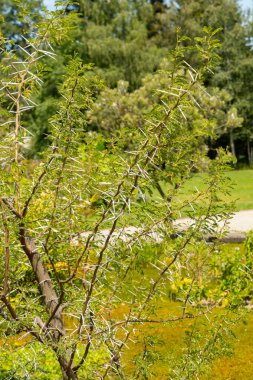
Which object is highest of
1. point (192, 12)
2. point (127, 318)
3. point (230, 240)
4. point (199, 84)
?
point (192, 12)

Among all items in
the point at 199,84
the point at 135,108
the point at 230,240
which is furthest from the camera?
the point at 135,108

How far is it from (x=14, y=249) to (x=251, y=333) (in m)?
5.71

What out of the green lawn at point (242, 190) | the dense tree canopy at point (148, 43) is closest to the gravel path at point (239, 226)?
the green lawn at point (242, 190)

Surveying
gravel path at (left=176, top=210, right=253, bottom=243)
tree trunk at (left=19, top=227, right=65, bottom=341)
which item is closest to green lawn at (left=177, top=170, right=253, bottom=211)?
gravel path at (left=176, top=210, right=253, bottom=243)

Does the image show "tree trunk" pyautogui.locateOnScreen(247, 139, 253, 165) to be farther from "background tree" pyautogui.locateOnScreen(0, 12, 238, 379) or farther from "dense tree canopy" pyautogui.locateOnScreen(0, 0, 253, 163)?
"background tree" pyautogui.locateOnScreen(0, 12, 238, 379)

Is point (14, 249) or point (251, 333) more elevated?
point (14, 249)

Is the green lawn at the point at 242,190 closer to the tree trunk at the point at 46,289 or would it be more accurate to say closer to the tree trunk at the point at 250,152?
the tree trunk at the point at 250,152

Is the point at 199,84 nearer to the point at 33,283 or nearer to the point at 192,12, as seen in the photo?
the point at 33,283

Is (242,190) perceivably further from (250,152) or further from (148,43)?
(250,152)

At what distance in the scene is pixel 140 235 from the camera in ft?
9.34

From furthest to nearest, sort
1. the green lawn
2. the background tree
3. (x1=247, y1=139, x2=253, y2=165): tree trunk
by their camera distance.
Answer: (x1=247, y1=139, x2=253, y2=165): tree trunk < the green lawn < the background tree

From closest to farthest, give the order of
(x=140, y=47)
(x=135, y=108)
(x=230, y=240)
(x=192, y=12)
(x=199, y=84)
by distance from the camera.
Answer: (x=199, y=84), (x=230, y=240), (x=135, y=108), (x=140, y=47), (x=192, y=12)

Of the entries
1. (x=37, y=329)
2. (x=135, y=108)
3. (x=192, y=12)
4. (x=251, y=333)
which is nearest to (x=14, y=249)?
(x=37, y=329)

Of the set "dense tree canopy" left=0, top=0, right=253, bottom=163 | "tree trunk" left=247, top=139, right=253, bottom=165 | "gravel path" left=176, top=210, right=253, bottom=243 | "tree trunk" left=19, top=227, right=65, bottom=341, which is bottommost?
"tree trunk" left=247, top=139, right=253, bottom=165
